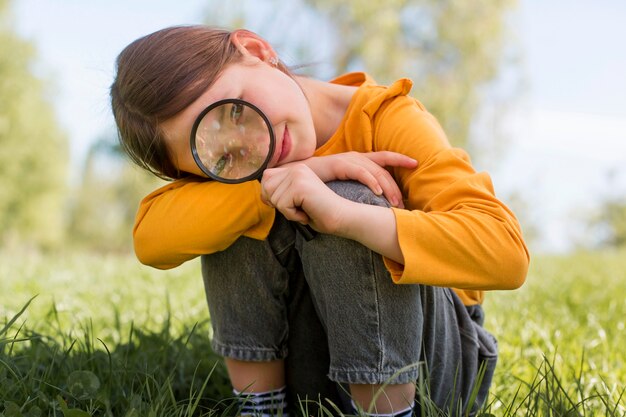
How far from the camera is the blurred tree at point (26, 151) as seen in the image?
58.1 feet

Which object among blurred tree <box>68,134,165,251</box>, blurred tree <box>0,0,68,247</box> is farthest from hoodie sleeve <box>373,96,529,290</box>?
blurred tree <box>68,134,165,251</box>

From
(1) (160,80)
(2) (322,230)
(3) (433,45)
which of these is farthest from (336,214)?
(3) (433,45)

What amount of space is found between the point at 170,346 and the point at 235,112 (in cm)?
82

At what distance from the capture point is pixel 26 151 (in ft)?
62.5

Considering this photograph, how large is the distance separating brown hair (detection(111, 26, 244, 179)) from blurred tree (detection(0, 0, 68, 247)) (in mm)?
17489

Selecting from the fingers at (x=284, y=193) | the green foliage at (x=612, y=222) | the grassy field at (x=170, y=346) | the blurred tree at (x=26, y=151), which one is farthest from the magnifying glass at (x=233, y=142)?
the green foliage at (x=612, y=222)

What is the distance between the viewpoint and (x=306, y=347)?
1.83m

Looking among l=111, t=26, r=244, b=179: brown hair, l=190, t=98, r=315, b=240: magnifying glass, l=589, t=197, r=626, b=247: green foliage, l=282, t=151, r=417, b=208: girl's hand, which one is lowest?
l=282, t=151, r=417, b=208: girl's hand

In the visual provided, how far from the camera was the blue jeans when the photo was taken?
60.6 inches

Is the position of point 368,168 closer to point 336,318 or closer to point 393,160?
point 393,160

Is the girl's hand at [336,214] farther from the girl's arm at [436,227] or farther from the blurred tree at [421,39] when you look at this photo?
the blurred tree at [421,39]

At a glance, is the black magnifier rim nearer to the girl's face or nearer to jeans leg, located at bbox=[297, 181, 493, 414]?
the girl's face

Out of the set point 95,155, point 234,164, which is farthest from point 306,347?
point 95,155

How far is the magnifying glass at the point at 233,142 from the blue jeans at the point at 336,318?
0.50 ft
